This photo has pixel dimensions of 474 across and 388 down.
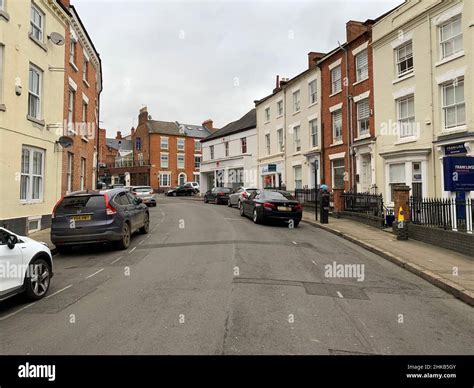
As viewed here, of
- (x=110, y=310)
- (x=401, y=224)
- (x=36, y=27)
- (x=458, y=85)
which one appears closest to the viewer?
(x=110, y=310)

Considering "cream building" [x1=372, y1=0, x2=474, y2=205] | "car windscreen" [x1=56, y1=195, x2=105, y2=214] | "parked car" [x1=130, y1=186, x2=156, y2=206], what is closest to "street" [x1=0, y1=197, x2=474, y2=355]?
"car windscreen" [x1=56, y1=195, x2=105, y2=214]

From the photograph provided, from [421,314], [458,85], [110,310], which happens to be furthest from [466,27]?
[110,310]

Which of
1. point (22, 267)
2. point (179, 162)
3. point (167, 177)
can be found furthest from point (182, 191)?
point (22, 267)

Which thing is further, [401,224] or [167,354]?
[401,224]

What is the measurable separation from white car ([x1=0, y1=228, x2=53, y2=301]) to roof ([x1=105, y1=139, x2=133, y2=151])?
237 feet

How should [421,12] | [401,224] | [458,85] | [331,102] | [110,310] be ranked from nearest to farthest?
1. [110,310]
2. [401,224]
3. [458,85]
4. [421,12]
5. [331,102]

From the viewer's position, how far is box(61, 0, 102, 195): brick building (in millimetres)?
15430

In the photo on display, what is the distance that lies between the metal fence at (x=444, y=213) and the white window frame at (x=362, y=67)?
31.9 feet

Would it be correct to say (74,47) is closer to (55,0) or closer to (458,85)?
(55,0)

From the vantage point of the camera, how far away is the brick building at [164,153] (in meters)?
53.2

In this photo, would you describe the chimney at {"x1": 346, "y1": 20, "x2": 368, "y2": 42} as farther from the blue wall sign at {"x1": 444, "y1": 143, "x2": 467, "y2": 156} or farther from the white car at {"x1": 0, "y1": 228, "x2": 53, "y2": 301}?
the white car at {"x1": 0, "y1": 228, "x2": 53, "y2": 301}

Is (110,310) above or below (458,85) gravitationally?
below
